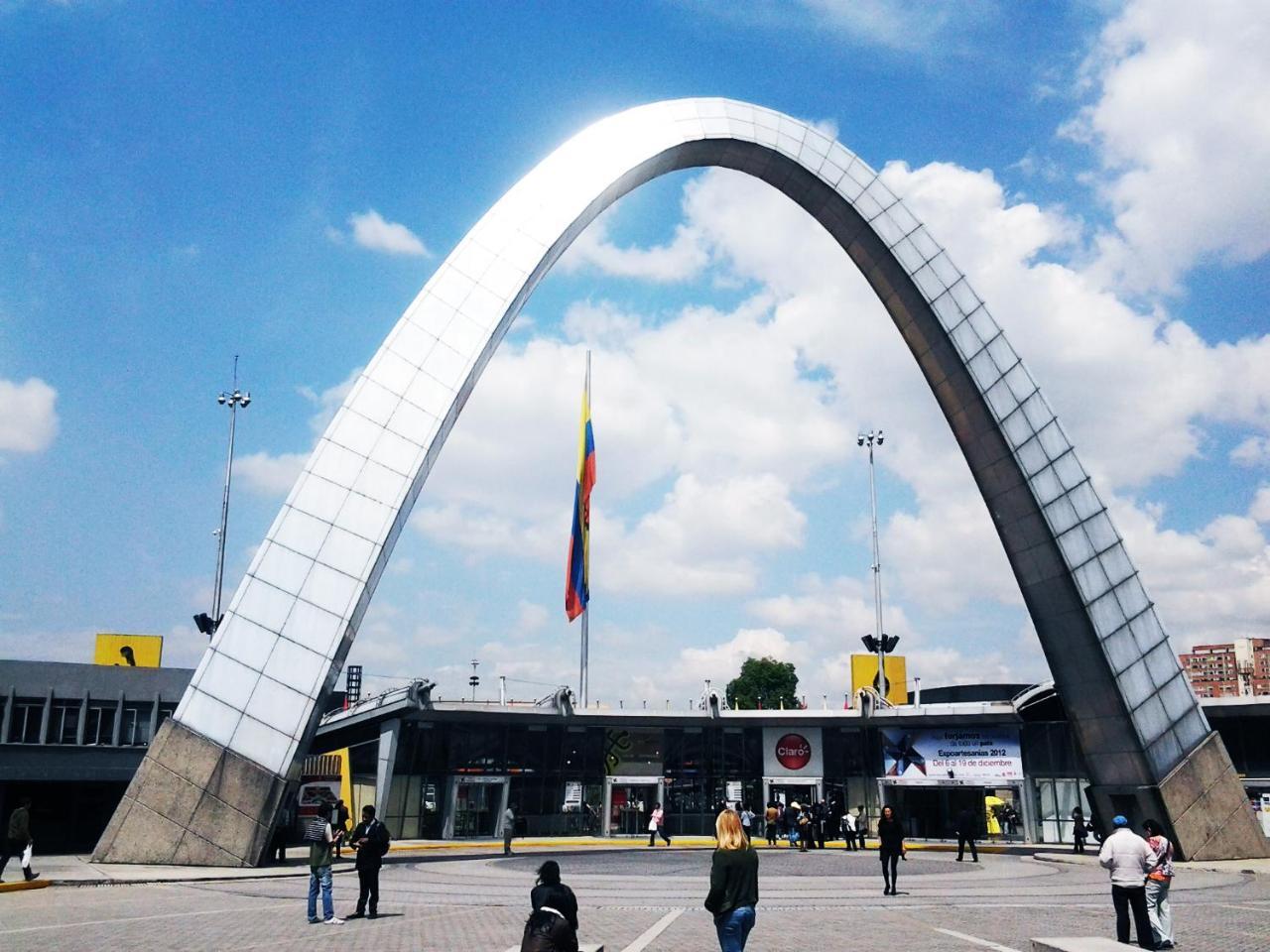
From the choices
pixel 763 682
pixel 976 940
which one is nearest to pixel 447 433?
pixel 976 940

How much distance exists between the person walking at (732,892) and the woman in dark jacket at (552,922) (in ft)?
4.09

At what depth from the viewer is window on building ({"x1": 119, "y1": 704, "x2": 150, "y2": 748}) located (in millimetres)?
33844

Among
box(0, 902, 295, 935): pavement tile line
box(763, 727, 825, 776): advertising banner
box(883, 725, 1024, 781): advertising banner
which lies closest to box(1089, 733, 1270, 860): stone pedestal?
box(883, 725, 1024, 781): advertising banner

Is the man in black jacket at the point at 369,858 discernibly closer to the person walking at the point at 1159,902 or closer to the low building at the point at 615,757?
the person walking at the point at 1159,902

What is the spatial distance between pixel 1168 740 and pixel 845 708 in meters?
17.1

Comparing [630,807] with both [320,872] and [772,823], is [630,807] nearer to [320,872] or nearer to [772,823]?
[772,823]

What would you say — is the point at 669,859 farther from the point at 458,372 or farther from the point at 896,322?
the point at 896,322

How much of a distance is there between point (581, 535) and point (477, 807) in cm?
1218

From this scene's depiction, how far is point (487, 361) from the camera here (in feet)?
98.0

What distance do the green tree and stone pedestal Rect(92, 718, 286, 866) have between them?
327 feet

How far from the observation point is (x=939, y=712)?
42719mm

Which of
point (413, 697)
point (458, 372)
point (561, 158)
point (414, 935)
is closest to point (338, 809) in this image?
point (413, 697)

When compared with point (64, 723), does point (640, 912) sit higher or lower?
lower

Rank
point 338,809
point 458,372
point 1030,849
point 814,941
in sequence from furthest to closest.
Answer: point 1030,849, point 338,809, point 458,372, point 814,941
